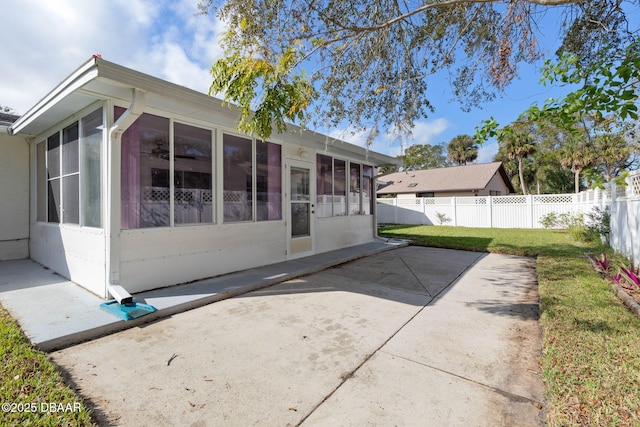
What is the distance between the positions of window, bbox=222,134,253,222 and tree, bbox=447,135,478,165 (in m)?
31.4

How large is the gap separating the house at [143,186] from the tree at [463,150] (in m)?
29.4

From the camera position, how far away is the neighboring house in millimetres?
22234

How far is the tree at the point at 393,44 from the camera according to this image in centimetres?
446

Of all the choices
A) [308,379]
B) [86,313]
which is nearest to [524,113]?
[308,379]

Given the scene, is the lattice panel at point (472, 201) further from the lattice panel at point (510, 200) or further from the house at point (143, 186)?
the house at point (143, 186)

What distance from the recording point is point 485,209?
17.0m

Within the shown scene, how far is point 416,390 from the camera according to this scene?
2.35m

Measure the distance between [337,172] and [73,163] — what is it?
6.13 meters

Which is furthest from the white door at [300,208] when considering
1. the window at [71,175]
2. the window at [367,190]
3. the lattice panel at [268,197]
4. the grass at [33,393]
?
the grass at [33,393]

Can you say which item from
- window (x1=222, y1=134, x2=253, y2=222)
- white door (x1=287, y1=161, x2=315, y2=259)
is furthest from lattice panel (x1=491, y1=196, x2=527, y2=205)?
window (x1=222, y1=134, x2=253, y2=222)

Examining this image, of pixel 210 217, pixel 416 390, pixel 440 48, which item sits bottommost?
pixel 416 390

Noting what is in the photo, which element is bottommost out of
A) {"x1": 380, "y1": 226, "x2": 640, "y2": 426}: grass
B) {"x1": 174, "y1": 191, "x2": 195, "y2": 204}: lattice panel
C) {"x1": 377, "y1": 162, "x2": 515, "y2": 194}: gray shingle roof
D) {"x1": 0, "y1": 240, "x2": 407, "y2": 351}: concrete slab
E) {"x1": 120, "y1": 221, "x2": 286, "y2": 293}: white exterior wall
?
{"x1": 380, "y1": 226, "x2": 640, "y2": 426}: grass

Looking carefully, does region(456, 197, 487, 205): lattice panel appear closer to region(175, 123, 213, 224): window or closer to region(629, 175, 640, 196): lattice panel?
region(629, 175, 640, 196): lattice panel

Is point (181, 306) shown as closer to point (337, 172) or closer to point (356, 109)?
point (356, 109)
